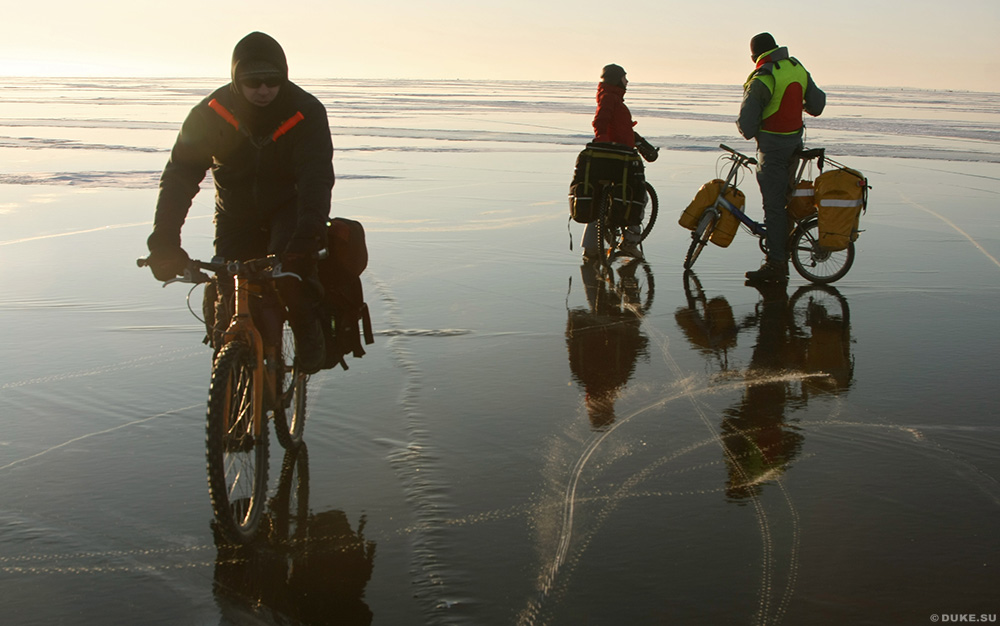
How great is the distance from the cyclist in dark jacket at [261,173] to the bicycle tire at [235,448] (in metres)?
0.46

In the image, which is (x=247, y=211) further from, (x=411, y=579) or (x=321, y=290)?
(x=411, y=579)

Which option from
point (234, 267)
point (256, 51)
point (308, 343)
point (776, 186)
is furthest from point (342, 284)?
point (776, 186)

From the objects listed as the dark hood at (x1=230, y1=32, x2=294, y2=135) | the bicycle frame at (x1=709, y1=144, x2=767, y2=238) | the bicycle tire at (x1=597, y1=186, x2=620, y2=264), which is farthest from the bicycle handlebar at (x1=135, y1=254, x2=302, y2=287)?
the bicycle frame at (x1=709, y1=144, x2=767, y2=238)

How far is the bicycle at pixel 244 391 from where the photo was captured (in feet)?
12.1

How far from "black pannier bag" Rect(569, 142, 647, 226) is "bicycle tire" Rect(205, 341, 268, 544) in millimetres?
6435

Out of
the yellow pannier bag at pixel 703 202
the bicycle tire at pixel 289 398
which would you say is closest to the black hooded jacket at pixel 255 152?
the bicycle tire at pixel 289 398

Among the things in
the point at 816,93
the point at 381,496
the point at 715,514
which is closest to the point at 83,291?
the point at 381,496

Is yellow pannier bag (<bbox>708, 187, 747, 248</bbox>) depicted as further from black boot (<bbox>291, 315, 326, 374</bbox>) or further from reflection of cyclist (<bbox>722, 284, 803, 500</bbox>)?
black boot (<bbox>291, 315, 326, 374</bbox>)

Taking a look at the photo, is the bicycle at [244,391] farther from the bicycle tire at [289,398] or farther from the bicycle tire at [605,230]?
the bicycle tire at [605,230]

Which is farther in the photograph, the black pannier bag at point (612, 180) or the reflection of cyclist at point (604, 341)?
the black pannier bag at point (612, 180)

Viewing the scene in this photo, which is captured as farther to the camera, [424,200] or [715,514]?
[424,200]

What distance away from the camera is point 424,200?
14.2 meters

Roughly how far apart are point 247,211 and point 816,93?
6518mm

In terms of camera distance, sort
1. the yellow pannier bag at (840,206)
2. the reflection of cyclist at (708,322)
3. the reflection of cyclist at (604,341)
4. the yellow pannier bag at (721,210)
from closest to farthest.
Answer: the reflection of cyclist at (604,341) → the reflection of cyclist at (708,322) → the yellow pannier bag at (840,206) → the yellow pannier bag at (721,210)
